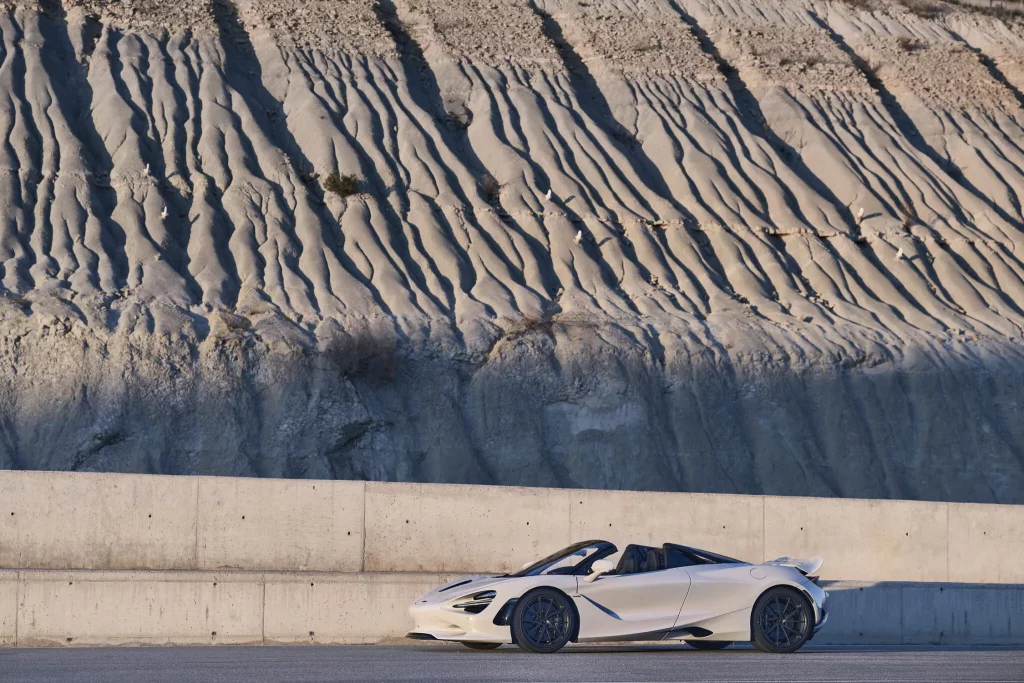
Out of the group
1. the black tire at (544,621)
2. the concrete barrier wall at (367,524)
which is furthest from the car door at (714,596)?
the concrete barrier wall at (367,524)

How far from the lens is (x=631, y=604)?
516 inches

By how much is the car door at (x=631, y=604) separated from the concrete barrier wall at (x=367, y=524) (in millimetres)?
2406

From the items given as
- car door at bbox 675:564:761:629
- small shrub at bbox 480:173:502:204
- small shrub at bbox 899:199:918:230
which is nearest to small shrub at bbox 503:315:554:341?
small shrub at bbox 480:173:502:204

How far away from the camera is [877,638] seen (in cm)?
1595

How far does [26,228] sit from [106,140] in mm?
4493

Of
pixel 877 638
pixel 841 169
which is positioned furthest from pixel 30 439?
pixel 841 169

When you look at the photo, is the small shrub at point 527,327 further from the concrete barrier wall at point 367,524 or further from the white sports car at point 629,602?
the white sports car at point 629,602

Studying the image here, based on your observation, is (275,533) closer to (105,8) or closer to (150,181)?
(150,181)

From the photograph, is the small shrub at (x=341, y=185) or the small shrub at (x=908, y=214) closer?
the small shrub at (x=341, y=185)

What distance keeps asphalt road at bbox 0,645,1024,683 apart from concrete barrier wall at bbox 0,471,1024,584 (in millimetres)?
2324

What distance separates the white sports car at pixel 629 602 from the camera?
1284 cm

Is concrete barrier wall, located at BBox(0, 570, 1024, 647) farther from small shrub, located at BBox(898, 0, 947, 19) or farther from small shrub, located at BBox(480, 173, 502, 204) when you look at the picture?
small shrub, located at BBox(898, 0, 947, 19)

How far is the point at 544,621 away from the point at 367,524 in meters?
4.13

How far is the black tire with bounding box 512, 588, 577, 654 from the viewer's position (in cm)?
1284
